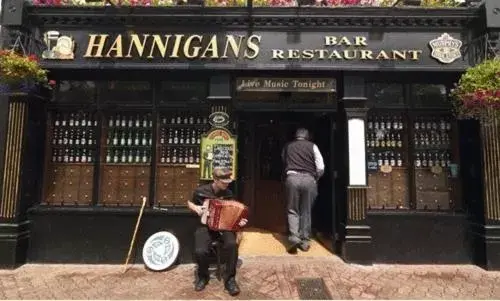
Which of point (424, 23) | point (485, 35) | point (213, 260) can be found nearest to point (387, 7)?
point (424, 23)

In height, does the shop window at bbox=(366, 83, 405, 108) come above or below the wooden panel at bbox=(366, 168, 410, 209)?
above

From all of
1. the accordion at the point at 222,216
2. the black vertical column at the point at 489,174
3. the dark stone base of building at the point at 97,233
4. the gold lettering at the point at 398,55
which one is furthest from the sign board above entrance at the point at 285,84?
the black vertical column at the point at 489,174

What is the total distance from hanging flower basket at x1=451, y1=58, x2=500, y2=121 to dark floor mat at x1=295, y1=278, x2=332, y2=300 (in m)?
3.43

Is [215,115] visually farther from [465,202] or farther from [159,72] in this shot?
[465,202]

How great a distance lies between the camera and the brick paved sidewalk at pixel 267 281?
5.21 metres

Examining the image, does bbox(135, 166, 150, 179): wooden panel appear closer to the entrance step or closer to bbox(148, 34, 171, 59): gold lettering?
bbox(148, 34, 171, 59): gold lettering

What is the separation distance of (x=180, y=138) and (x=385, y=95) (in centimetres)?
377

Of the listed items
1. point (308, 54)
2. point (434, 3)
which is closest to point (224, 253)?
point (308, 54)

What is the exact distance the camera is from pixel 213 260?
20.2 feet

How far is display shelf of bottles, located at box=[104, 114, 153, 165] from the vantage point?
6.97 meters

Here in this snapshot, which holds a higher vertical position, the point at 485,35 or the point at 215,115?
the point at 485,35

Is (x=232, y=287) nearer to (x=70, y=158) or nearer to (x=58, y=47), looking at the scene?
(x=70, y=158)

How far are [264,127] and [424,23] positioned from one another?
358 cm

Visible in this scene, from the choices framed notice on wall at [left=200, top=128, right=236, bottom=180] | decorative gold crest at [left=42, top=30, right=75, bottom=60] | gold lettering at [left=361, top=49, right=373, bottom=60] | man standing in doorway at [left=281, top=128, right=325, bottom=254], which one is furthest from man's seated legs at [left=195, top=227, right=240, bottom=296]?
decorative gold crest at [left=42, top=30, right=75, bottom=60]
